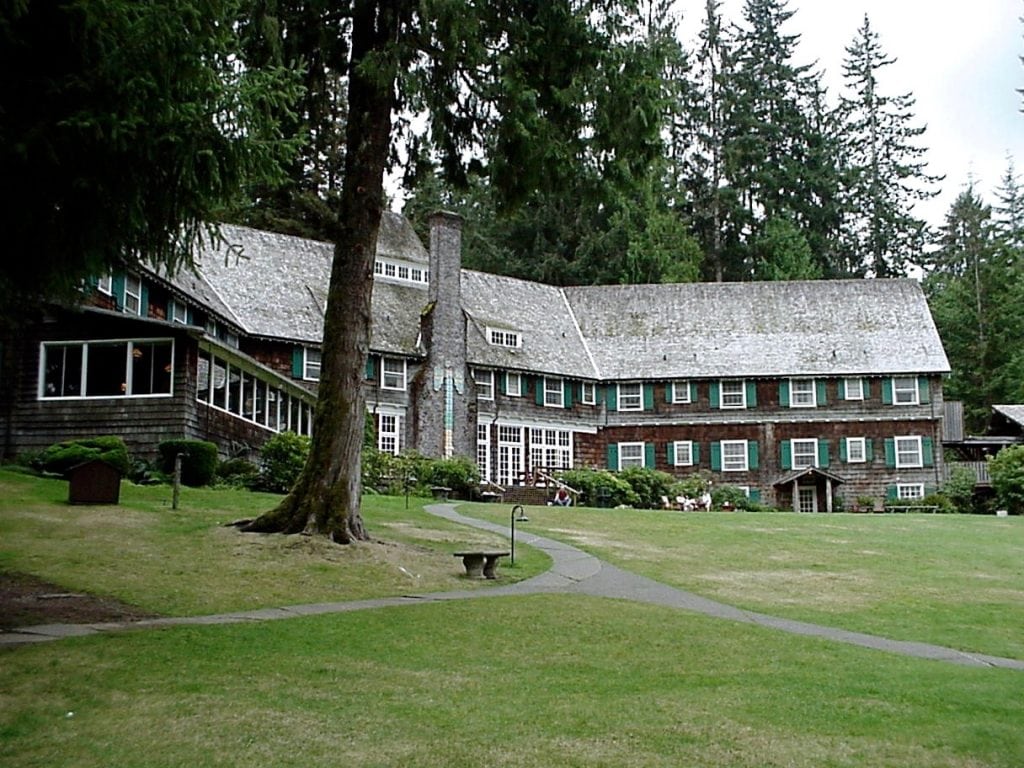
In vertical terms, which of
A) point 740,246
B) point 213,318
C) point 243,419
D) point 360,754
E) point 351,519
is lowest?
point 360,754

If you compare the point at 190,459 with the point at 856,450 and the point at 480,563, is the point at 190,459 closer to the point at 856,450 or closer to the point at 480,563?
the point at 480,563

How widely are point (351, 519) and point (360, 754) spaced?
33.2 ft

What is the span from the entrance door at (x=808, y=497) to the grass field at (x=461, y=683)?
95.6 feet

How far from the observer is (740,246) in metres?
68.1

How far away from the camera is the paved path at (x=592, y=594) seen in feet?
36.5

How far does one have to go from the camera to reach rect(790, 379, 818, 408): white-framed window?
152ft

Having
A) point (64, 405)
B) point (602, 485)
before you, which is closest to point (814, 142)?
point (602, 485)

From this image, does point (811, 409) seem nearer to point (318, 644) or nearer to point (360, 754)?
point (318, 644)

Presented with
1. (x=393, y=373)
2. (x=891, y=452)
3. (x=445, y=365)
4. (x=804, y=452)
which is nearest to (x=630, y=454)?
→ (x=804, y=452)

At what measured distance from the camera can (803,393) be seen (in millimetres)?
46500

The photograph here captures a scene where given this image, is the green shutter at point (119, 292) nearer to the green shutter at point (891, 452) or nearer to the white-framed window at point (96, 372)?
the white-framed window at point (96, 372)

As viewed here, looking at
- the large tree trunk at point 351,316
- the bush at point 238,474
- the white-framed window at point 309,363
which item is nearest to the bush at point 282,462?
the bush at point 238,474

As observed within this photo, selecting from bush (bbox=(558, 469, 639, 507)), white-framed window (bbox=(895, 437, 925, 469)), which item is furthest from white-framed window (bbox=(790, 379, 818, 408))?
bush (bbox=(558, 469, 639, 507))

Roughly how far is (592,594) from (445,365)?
2798cm
